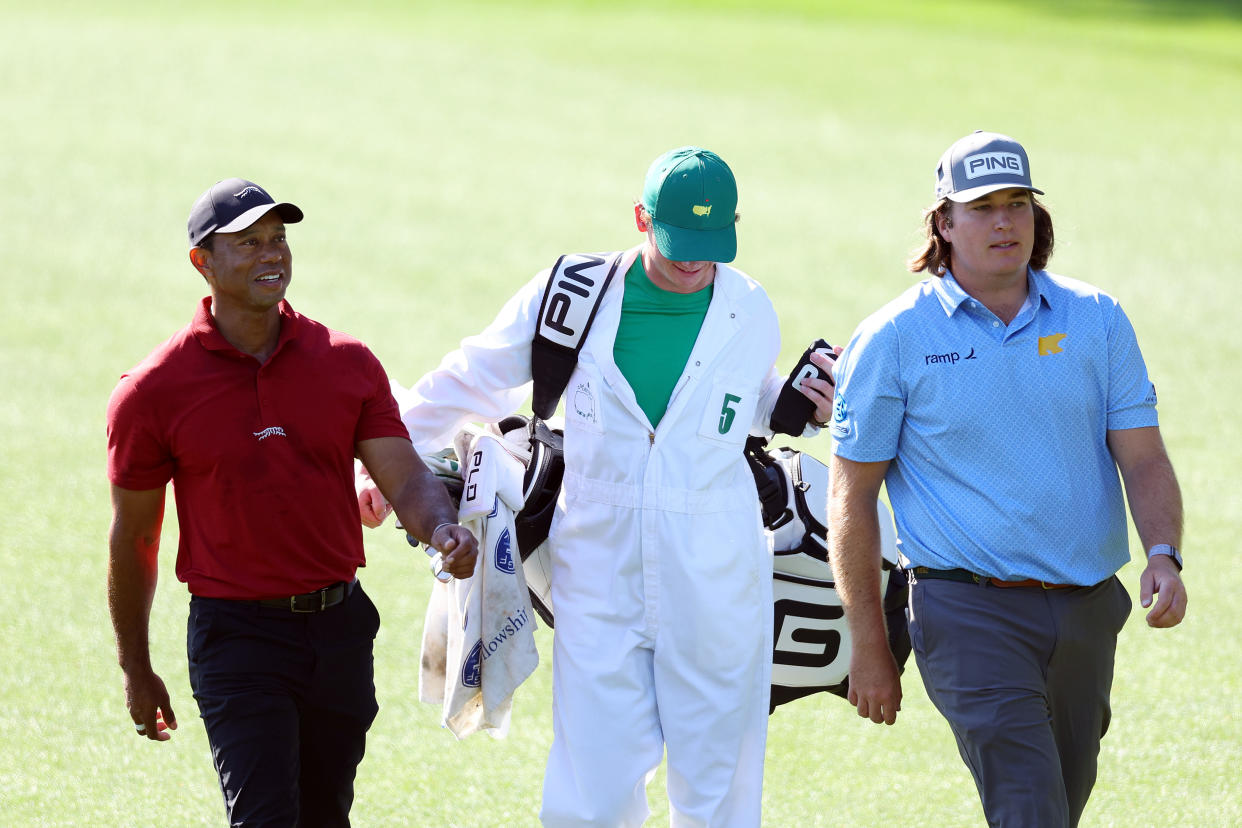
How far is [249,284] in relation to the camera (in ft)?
15.0

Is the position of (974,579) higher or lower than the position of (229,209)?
lower

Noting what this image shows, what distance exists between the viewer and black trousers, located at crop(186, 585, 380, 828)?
442 centimetres

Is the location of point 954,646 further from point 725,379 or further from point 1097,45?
point 1097,45

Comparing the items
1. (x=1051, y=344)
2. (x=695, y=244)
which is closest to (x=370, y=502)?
(x=695, y=244)

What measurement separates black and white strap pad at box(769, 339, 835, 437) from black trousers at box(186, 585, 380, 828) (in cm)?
134

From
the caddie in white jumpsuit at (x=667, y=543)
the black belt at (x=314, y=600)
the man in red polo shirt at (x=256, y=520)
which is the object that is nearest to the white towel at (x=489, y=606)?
the caddie in white jumpsuit at (x=667, y=543)

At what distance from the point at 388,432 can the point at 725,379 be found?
0.99 m

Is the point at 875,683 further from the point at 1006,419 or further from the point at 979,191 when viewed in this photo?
the point at 979,191

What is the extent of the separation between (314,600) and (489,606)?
67 centimetres

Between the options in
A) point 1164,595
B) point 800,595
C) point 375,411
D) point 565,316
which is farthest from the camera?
point 800,595

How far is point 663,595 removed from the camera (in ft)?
16.1

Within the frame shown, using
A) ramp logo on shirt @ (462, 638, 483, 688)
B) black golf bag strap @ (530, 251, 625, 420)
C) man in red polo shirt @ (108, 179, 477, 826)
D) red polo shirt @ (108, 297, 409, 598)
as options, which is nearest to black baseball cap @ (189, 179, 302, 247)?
man in red polo shirt @ (108, 179, 477, 826)

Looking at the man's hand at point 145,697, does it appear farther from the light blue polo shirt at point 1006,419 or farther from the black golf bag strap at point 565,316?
the light blue polo shirt at point 1006,419

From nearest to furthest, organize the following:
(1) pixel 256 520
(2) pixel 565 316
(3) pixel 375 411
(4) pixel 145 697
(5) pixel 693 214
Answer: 1. (1) pixel 256 520
2. (4) pixel 145 697
3. (3) pixel 375 411
4. (5) pixel 693 214
5. (2) pixel 565 316
